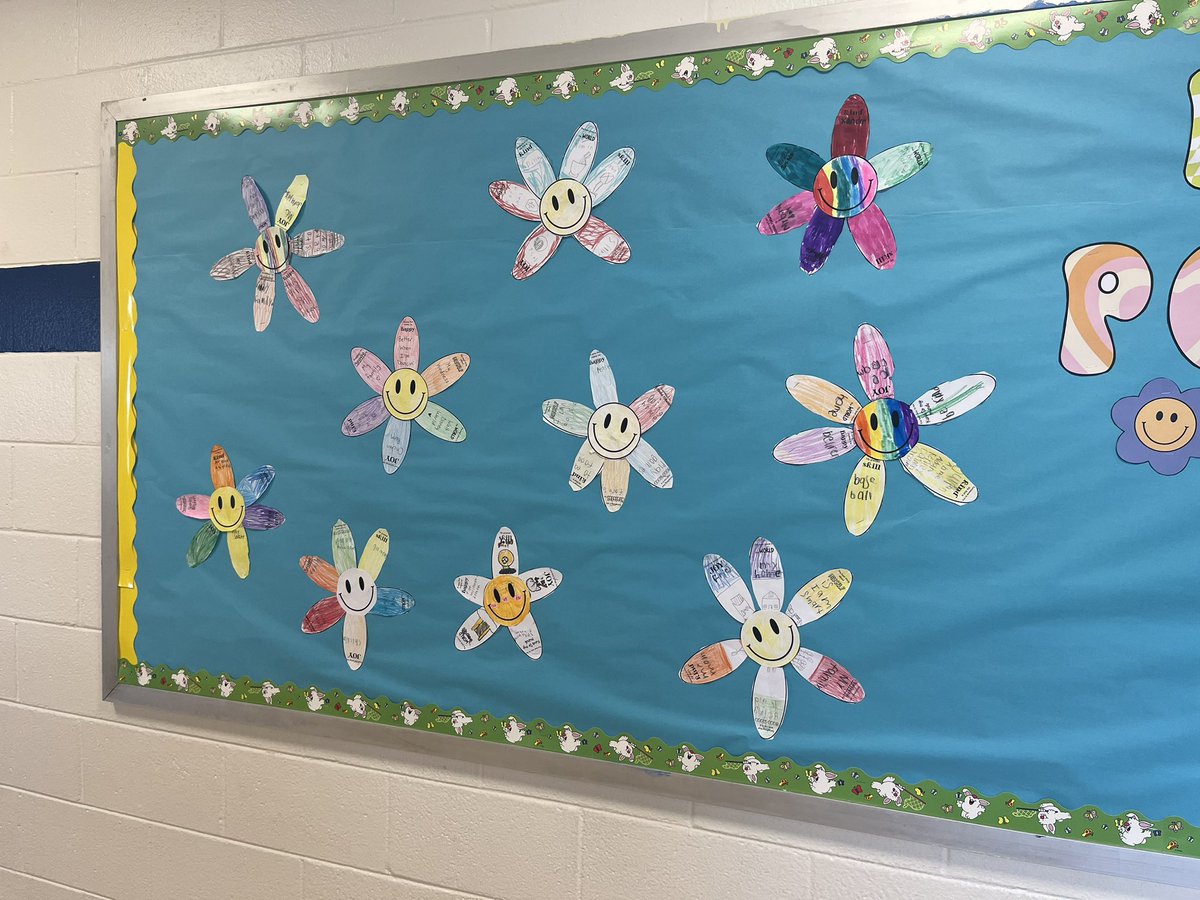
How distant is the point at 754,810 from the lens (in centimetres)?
127

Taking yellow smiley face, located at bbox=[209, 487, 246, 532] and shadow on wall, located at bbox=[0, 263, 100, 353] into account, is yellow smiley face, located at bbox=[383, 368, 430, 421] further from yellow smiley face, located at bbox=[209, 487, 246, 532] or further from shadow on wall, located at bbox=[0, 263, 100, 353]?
shadow on wall, located at bbox=[0, 263, 100, 353]

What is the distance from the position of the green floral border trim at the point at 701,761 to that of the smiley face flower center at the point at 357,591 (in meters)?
0.15

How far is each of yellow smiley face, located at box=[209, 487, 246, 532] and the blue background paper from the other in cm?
5

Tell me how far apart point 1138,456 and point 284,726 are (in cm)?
141

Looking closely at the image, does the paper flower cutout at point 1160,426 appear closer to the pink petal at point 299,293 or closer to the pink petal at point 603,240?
the pink petal at point 603,240

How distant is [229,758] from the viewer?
5.43ft

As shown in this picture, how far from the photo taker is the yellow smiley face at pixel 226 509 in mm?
1604

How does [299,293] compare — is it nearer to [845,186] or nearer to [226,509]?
[226,509]

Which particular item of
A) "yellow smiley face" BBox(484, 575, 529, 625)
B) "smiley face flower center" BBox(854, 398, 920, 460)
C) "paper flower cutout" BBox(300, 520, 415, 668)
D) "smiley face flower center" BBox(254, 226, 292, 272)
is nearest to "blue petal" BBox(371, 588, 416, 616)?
"paper flower cutout" BBox(300, 520, 415, 668)

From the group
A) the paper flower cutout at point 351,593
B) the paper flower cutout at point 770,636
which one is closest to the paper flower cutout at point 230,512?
the paper flower cutout at point 351,593

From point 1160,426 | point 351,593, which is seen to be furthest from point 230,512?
point 1160,426

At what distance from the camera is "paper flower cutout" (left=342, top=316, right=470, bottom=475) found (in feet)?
4.74

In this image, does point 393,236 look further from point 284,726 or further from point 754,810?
point 754,810

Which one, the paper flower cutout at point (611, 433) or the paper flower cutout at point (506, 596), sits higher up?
the paper flower cutout at point (611, 433)
